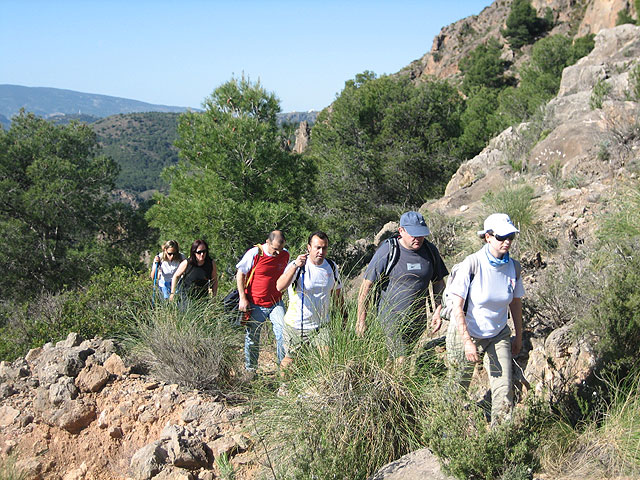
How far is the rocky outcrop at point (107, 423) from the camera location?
331cm

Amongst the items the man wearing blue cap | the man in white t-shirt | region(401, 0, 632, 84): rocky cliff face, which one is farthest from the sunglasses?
region(401, 0, 632, 84): rocky cliff face

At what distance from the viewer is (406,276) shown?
367 centimetres

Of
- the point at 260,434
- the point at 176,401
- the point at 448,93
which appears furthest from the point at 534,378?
the point at 448,93

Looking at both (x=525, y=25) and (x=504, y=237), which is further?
(x=525, y=25)

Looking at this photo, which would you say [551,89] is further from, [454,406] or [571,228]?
[454,406]

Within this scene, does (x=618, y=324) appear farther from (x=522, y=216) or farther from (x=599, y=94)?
(x=599, y=94)

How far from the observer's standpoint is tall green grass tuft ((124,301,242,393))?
421 centimetres

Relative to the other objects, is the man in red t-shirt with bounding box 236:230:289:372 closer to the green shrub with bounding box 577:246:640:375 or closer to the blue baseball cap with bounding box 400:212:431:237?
the blue baseball cap with bounding box 400:212:431:237

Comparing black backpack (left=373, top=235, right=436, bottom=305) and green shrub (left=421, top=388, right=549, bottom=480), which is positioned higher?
black backpack (left=373, top=235, right=436, bottom=305)

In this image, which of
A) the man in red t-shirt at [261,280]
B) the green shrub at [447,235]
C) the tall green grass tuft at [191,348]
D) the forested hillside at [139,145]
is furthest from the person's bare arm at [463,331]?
the forested hillside at [139,145]

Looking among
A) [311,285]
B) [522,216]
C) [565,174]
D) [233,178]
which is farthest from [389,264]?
[233,178]

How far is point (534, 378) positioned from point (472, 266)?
3.14ft

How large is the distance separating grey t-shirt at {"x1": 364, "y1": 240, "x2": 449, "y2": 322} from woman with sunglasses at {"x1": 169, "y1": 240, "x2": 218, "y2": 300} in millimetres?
2197

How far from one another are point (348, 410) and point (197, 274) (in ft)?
9.34
